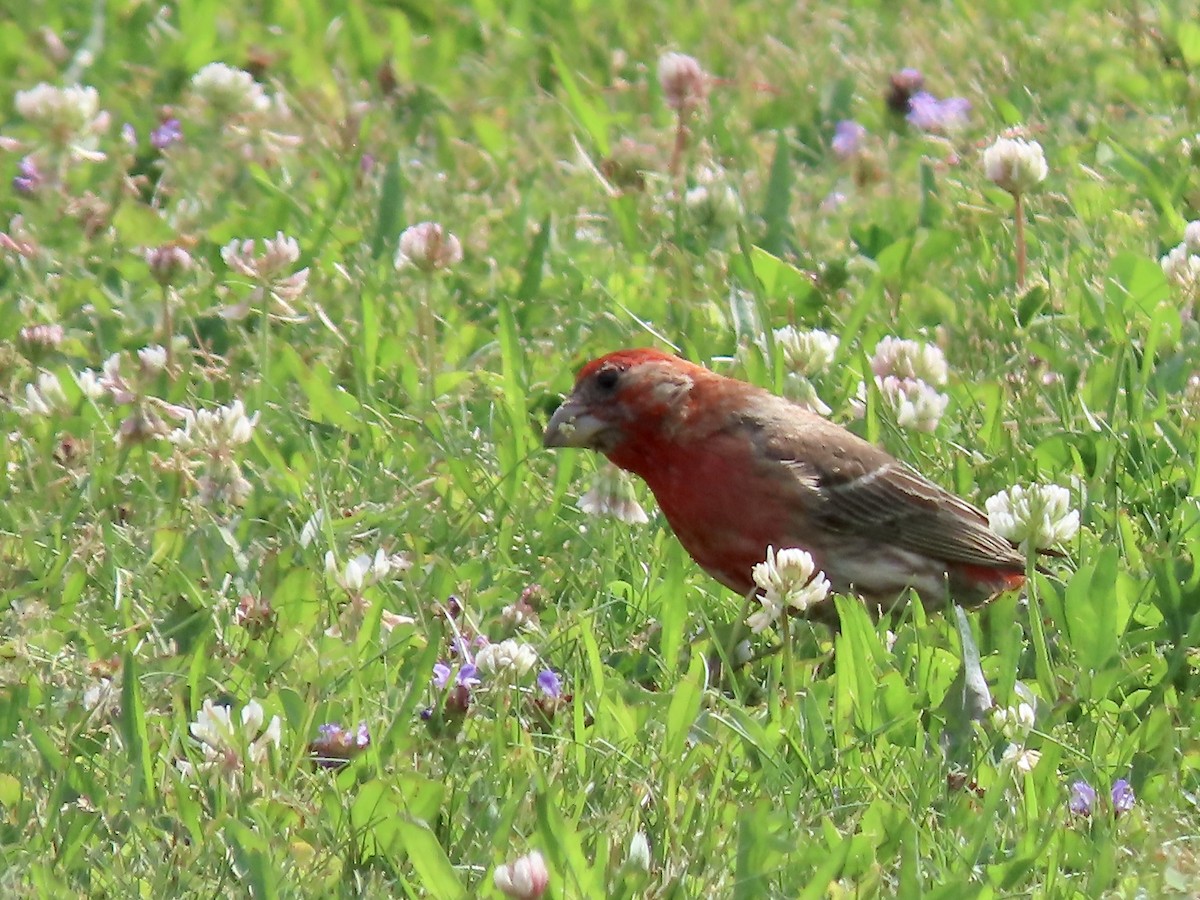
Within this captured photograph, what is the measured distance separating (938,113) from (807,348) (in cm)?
231

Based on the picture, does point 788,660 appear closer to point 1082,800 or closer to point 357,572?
point 1082,800

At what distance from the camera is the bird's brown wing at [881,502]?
541 cm

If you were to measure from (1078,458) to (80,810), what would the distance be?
2.64 metres

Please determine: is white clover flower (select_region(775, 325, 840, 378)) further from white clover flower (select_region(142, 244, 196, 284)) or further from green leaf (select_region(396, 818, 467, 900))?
green leaf (select_region(396, 818, 467, 900))

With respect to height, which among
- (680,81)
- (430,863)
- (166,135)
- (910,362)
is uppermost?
(430,863)

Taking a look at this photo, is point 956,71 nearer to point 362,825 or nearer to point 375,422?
point 375,422

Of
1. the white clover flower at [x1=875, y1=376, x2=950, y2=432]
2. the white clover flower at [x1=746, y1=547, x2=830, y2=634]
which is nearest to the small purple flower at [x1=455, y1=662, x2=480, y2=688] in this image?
the white clover flower at [x1=746, y1=547, x2=830, y2=634]

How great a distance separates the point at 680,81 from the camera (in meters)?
7.38

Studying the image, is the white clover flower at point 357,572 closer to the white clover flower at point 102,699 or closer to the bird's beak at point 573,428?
the white clover flower at point 102,699

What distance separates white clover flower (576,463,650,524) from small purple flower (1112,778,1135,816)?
1.54m

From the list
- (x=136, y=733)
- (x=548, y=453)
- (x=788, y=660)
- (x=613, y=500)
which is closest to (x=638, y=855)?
(x=788, y=660)

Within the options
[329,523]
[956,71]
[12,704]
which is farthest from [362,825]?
[956,71]

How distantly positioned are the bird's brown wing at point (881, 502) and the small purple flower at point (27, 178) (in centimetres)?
289

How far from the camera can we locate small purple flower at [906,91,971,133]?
785 cm
